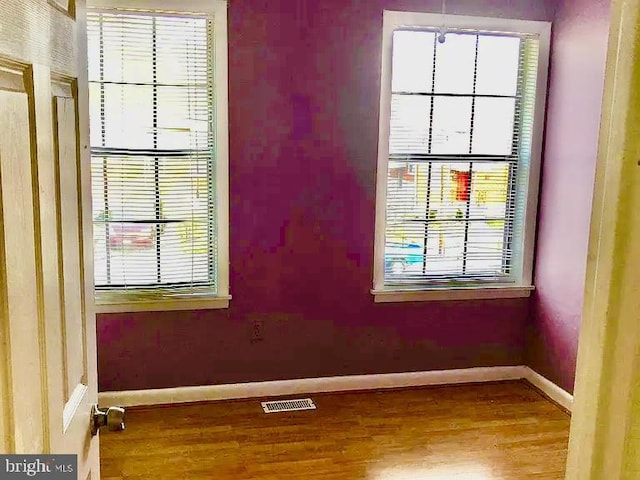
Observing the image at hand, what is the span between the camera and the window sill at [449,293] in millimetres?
3819

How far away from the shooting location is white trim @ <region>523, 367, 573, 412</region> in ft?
12.1

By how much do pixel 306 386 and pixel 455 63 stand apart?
2.10 meters

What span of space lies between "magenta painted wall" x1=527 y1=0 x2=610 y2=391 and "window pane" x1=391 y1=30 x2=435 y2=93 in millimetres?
759

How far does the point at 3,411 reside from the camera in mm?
795

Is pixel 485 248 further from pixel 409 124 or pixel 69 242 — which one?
pixel 69 242

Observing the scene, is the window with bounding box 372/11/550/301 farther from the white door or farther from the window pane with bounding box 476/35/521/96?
the white door

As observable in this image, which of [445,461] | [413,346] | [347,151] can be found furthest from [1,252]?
[413,346]

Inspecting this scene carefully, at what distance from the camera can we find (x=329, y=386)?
151 inches

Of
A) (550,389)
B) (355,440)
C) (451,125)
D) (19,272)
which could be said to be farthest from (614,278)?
(550,389)

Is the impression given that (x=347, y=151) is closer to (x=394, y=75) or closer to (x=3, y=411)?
(x=394, y=75)

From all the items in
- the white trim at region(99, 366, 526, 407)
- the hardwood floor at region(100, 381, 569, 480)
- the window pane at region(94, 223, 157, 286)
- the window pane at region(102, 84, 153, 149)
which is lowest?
the hardwood floor at region(100, 381, 569, 480)

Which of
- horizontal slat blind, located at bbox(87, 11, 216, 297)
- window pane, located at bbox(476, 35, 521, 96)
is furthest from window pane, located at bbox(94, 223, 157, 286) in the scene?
window pane, located at bbox(476, 35, 521, 96)

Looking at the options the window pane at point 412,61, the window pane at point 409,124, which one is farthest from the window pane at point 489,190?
the window pane at point 412,61

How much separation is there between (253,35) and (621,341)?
116 inches
